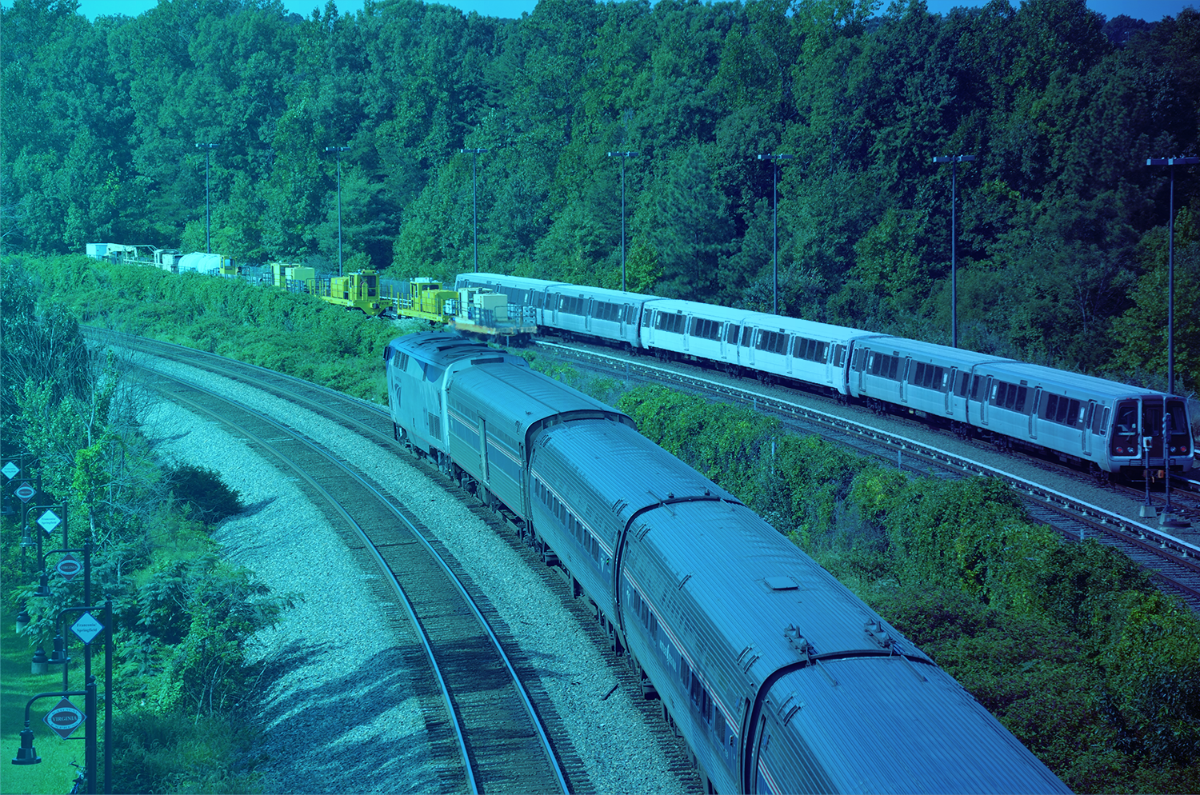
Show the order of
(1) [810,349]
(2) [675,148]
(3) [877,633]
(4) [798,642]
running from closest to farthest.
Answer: (4) [798,642]
(3) [877,633]
(1) [810,349]
(2) [675,148]

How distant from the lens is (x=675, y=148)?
228ft

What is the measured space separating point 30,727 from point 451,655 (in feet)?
22.9

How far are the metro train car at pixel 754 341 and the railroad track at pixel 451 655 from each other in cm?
1598

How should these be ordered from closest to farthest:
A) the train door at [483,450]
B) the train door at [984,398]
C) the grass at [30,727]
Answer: the grass at [30,727] → the train door at [483,450] → the train door at [984,398]

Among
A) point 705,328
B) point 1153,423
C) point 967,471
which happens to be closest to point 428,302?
point 705,328

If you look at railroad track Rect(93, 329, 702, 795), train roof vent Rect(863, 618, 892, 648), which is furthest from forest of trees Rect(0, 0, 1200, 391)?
train roof vent Rect(863, 618, 892, 648)

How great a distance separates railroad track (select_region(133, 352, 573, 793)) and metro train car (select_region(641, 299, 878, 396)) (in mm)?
15980

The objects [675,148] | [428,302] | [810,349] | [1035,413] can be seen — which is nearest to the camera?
[1035,413]

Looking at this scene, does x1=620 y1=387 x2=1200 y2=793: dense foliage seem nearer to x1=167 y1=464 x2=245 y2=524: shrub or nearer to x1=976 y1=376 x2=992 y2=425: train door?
x1=976 y1=376 x2=992 y2=425: train door

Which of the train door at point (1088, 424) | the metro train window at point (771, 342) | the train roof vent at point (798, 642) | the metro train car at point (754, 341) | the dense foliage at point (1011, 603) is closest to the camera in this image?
the train roof vent at point (798, 642)

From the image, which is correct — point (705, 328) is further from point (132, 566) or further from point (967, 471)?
point (132, 566)

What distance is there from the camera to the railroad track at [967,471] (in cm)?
1983

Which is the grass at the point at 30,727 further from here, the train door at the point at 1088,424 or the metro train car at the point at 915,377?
the metro train car at the point at 915,377

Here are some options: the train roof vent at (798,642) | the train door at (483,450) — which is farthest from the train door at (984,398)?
the train roof vent at (798,642)
